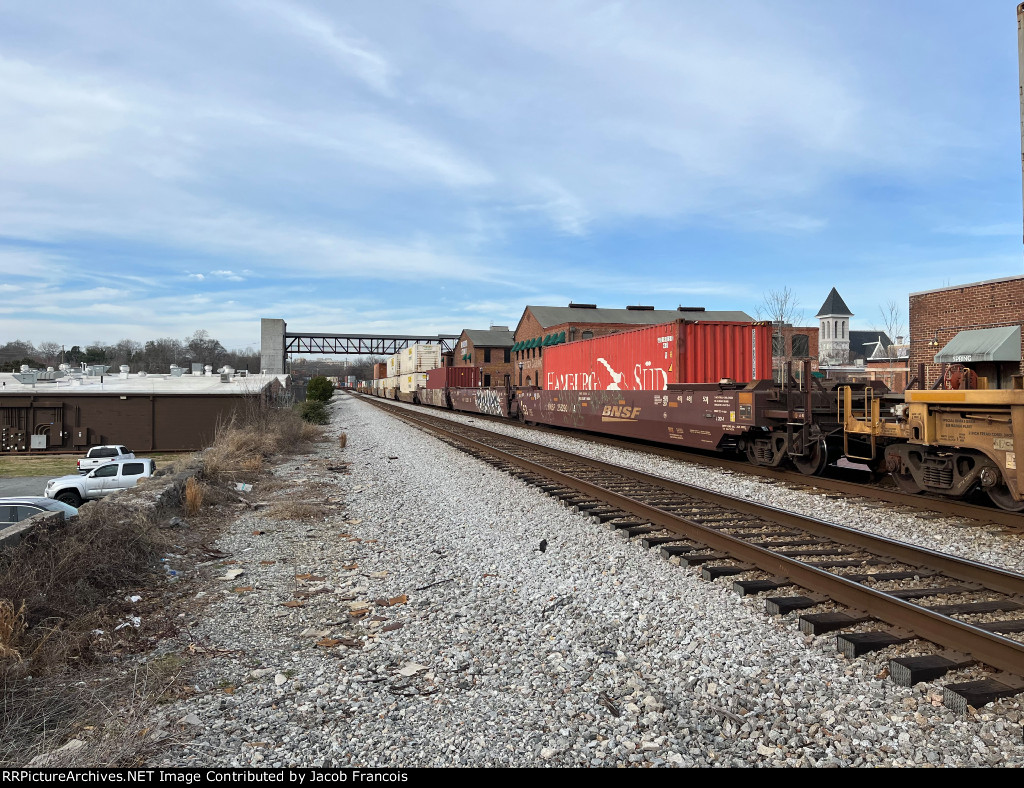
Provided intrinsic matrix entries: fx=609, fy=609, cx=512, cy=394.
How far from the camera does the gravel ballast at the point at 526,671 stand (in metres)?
3.11

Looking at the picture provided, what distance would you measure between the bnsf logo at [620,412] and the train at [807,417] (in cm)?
3

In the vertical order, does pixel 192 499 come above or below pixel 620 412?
below

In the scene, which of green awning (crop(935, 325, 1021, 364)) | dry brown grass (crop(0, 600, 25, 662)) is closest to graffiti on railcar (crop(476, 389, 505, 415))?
green awning (crop(935, 325, 1021, 364))

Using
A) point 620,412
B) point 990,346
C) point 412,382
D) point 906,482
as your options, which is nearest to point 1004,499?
point 906,482

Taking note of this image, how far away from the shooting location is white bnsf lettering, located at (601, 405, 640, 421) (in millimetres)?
16281

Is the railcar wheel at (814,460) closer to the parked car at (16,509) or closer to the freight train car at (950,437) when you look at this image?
the freight train car at (950,437)

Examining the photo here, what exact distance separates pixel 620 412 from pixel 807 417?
6901 mm

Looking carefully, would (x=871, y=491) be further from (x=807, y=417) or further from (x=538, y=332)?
(x=538, y=332)

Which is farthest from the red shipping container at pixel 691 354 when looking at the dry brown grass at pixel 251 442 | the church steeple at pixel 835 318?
the church steeple at pixel 835 318

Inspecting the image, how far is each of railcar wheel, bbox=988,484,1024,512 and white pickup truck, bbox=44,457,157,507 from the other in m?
19.0

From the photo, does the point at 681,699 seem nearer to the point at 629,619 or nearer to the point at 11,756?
the point at 629,619

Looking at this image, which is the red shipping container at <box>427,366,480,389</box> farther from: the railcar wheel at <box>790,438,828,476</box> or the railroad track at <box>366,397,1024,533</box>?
the railcar wheel at <box>790,438,828,476</box>

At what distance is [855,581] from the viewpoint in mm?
5277

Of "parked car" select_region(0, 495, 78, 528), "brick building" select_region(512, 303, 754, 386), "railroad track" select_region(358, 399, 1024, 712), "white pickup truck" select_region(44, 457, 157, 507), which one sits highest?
"brick building" select_region(512, 303, 754, 386)
